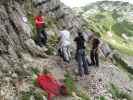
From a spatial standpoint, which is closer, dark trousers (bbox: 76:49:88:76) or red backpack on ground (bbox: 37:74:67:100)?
red backpack on ground (bbox: 37:74:67:100)

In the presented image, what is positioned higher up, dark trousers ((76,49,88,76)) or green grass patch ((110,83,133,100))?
dark trousers ((76,49,88,76))

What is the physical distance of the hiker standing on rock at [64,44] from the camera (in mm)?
35250

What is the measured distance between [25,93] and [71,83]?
6258 mm

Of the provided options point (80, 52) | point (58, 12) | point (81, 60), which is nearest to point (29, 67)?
point (80, 52)

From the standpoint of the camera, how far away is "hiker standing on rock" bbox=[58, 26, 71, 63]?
35250mm

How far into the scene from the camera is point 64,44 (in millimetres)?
35500

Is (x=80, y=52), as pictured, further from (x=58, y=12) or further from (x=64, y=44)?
(x=58, y=12)

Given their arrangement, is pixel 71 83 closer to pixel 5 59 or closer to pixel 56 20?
pixel 5 59

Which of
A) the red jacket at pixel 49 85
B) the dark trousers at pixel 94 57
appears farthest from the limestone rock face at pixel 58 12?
the red jacket at pixel 49 85

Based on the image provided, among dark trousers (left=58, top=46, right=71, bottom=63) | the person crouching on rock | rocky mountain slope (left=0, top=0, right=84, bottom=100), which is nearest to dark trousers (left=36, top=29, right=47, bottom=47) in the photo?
rocky mountain slope (left=0, top=0, right=84, bottom=100)

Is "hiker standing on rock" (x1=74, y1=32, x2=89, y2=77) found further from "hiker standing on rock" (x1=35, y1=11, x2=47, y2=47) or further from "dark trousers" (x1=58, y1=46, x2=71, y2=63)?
"hiker standing on rock" (x1=35, y1=11, x2=47, y2=47)

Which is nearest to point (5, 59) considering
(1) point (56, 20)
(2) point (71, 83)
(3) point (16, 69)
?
(3) point (16, 69)

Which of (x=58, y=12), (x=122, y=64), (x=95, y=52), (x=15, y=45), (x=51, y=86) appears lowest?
(x=122, y=64)

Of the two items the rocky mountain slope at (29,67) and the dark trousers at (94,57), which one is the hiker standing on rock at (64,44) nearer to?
the rocky mountain slope at (29,67)
